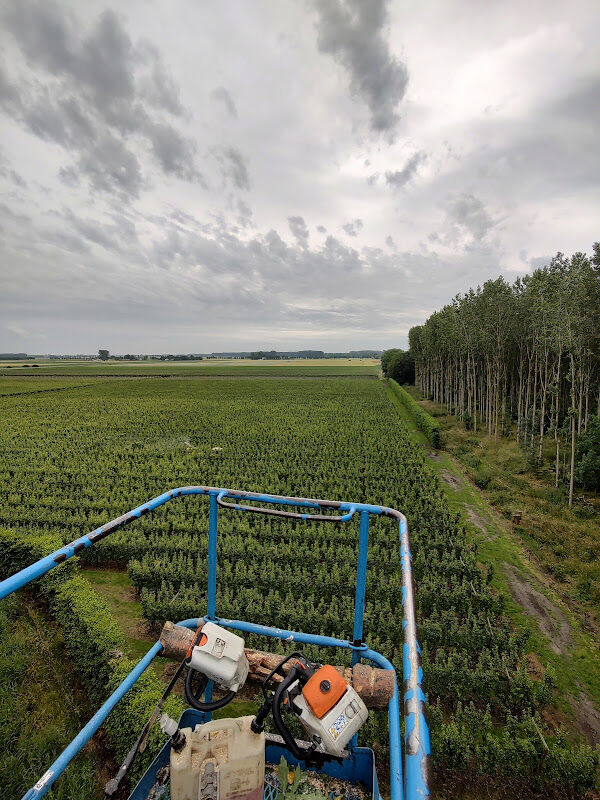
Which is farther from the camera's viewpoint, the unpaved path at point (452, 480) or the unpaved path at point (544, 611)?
the unpaved path at point (452, 480)

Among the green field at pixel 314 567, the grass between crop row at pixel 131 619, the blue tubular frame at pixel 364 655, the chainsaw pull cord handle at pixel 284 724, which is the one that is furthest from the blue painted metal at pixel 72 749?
the green field at pixel 314 567

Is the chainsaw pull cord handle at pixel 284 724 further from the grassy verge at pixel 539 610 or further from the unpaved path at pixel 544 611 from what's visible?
the unpaved path at pixel 544 611

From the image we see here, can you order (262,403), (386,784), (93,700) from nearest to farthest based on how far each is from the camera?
1. (386,784)
2. (93,700)
3. (262,403)

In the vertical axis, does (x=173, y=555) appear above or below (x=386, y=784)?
above

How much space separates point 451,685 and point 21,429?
100 ft

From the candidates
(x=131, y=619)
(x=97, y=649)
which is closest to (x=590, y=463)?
(x=131, y=619)

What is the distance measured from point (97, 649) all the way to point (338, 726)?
6.75 metres

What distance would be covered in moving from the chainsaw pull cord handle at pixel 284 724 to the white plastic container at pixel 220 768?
0.25 metres

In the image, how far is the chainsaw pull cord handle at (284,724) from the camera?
2203mm

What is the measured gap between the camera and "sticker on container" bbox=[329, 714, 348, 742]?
2.17m

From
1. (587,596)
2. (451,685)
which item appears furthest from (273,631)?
(587,596)

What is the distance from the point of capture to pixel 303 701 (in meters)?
2.29

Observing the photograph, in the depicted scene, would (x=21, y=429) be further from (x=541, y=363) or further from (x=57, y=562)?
(x=541, y=363)

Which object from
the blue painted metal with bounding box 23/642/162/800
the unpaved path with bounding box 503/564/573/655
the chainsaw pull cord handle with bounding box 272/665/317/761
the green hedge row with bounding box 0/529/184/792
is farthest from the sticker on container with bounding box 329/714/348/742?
the unpaved path with bounding box 503/564/573/655
